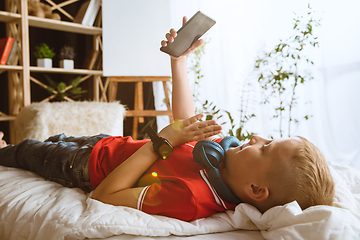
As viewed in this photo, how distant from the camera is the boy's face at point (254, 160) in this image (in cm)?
70

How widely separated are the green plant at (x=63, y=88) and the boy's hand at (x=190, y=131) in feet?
7.87

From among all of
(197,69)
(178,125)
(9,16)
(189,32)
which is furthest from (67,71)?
(178,125)

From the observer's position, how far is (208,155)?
773 millimetres

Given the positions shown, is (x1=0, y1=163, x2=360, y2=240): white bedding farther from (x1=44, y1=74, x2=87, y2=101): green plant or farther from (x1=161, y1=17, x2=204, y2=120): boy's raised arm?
(x1=44, y1=74, x2=87, y2=101): green plant

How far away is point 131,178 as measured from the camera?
813 mm

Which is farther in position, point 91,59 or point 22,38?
point 91,59

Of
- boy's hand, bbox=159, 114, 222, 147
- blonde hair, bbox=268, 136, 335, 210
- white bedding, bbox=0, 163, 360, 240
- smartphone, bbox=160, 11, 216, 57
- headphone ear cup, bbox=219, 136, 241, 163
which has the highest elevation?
smartphone, bbox=160, 11, 216, 57

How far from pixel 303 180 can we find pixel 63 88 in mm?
2766

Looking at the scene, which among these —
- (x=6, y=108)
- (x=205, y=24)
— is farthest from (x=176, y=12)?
(x=205, y=24)

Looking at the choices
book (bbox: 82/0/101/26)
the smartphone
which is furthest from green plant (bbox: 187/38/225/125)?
the smartphone

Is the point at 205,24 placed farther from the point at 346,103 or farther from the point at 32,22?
the point at 32,22

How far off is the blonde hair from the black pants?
25.4 inches

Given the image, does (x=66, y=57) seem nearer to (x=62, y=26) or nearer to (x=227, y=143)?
(x=62, y=26)

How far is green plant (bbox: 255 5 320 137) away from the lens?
227cm
